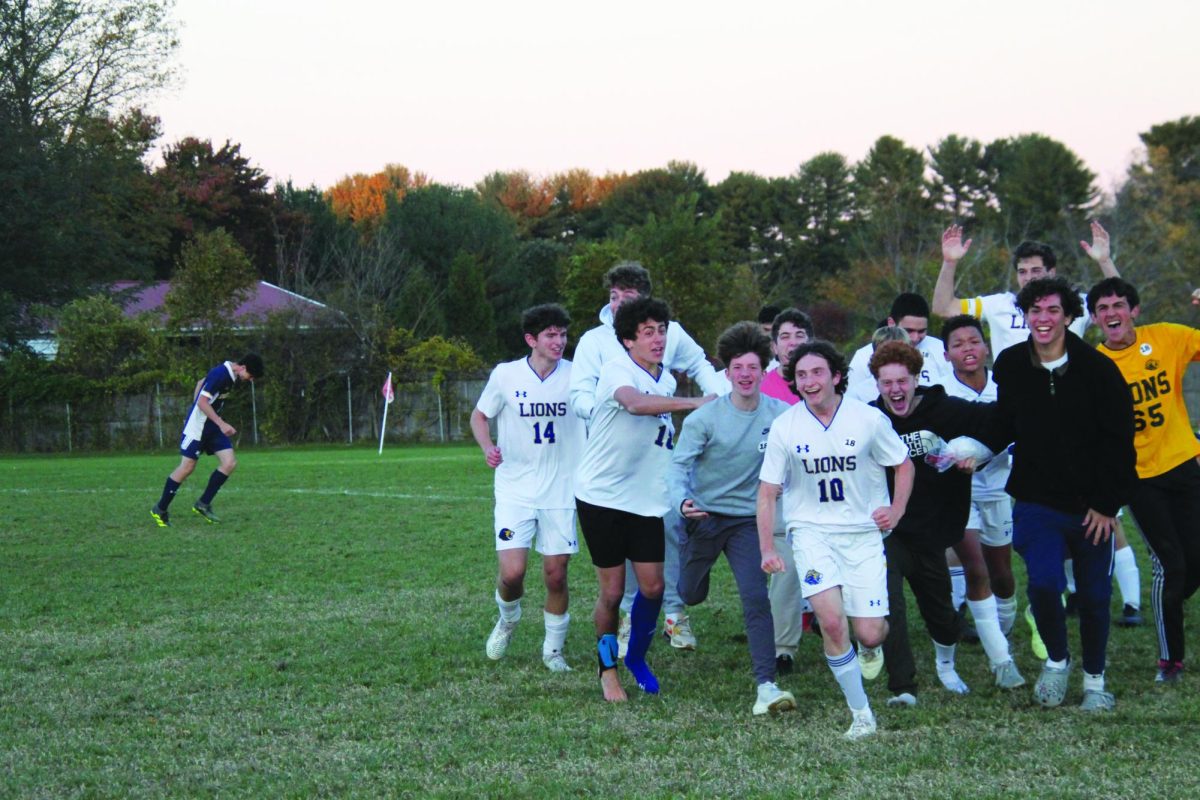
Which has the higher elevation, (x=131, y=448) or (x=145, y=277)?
(x=145, y=277)

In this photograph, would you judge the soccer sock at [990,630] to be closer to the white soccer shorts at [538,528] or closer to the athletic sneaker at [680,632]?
the athletic sneaker at [680,632]

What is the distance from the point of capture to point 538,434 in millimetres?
7379

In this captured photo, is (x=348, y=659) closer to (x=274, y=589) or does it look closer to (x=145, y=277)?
(x=274, y=589)

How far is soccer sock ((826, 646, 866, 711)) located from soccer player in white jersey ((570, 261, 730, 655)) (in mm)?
1668

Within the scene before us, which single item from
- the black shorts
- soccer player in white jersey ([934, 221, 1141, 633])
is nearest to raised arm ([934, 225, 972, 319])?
soccer player in white jersey ([934, 221, 1141, 633])

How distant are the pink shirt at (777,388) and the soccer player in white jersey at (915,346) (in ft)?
1.20

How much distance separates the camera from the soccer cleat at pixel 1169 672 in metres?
6.40

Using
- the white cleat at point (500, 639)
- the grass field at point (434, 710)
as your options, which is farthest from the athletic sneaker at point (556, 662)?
the white cleat at point (500, 639)

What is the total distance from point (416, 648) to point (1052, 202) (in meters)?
57.9

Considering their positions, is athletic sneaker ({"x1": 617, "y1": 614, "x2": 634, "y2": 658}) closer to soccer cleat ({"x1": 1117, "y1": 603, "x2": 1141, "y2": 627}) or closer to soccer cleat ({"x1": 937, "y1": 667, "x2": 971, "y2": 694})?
soccer cleat ({"x1": 937, "y1": 667, "x2": 971, "y2": 694})

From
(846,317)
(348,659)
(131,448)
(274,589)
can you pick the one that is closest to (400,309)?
(131,448)

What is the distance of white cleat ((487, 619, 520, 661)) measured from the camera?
740cm

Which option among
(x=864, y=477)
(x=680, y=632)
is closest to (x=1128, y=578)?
(x=680, y=632)

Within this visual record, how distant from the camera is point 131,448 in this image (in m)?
35.5
